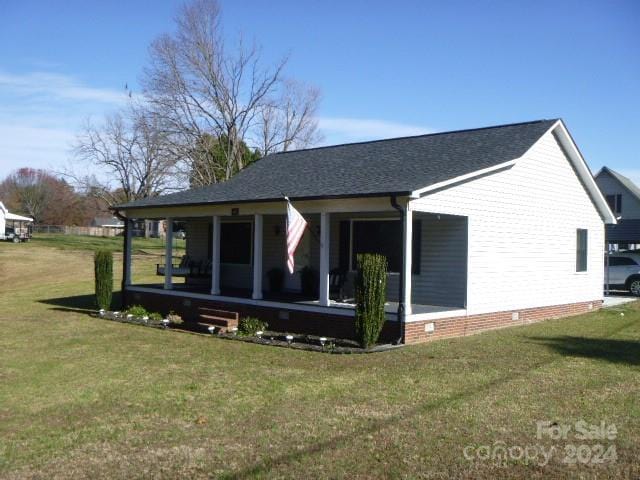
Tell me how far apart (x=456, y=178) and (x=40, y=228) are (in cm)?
7309

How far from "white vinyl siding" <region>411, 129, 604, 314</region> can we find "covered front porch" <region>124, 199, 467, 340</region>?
1.51ft

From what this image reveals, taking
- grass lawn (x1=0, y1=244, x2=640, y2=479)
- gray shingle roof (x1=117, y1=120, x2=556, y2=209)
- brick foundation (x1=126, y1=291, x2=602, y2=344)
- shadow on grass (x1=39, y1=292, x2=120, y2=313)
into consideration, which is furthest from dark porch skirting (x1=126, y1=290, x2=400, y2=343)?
shadow on grass (x1=39, y1=292, x2=120, y2=313)

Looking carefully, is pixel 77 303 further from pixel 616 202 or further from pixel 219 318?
pixel 616 202

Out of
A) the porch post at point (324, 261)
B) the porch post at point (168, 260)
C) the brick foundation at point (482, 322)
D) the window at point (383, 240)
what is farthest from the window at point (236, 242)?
the brick foundation at point (482, 322)

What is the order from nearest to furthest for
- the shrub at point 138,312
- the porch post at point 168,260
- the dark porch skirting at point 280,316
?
the dark porch skirting at point 280,316 < the shrub at point 138,312 < the porch post at point 168,260

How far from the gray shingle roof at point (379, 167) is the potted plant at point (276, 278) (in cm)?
246

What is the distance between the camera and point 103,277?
17.5m

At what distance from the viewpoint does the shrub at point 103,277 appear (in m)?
17.4

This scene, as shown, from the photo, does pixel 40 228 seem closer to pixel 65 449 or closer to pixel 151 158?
pixel 151 158

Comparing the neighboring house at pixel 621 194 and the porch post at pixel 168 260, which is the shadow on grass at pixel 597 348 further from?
the neighboring house at pixel 621 194

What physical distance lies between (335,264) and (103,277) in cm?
653

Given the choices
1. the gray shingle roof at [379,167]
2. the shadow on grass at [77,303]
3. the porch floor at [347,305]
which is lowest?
the shadow on grass at [77,303]

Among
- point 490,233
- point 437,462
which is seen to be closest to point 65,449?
point 437,462

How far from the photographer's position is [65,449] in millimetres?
5699
